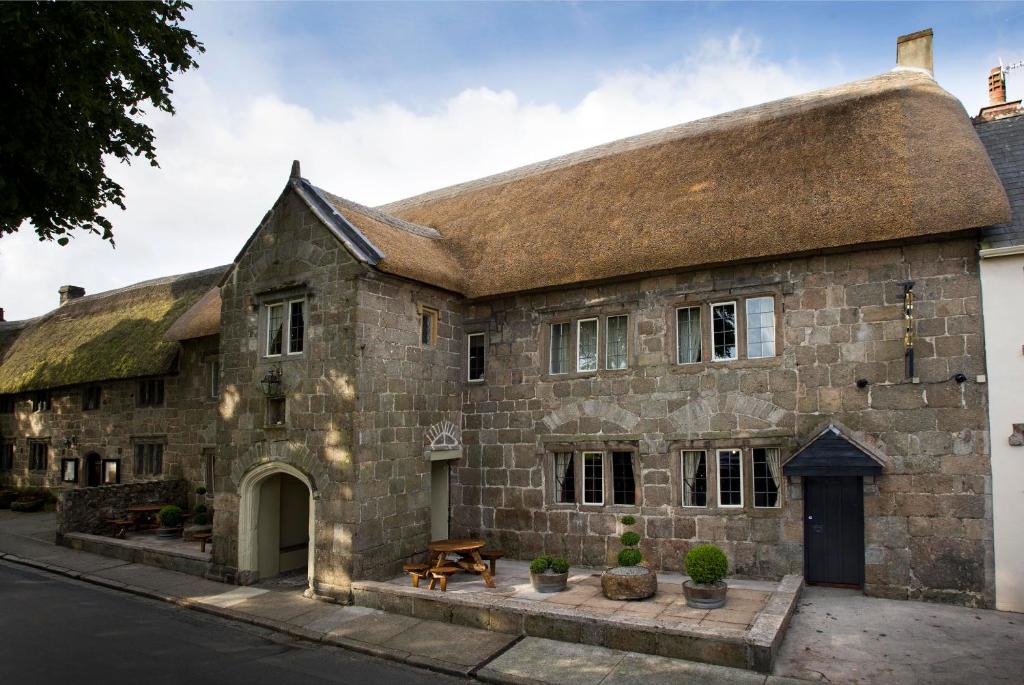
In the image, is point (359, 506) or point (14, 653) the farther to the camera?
point (359, 506)

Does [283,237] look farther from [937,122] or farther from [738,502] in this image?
[937,122]

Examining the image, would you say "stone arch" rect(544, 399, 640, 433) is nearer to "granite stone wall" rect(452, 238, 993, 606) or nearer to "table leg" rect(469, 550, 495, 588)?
"granite stone wall" rect(452, 238, 993, 606)

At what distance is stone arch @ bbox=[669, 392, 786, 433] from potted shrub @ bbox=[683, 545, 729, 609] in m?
3.06

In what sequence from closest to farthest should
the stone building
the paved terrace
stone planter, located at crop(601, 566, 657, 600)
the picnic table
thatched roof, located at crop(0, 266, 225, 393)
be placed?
1. the paved terrace
2. stone planter, located at crop(601, 566, 657, 600)
3. the stone building
4. the picnic table
5. thatched roof, located at crop(0, 266, 225, 393)

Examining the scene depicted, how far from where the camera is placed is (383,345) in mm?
14852

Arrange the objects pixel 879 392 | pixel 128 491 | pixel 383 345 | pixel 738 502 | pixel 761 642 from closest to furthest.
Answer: pixel 761 642 → pixel 879 392 → pixel 738 502 → pixel 383 345 → pixel 128 491

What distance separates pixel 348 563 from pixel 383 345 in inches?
182

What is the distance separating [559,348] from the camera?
1622cm

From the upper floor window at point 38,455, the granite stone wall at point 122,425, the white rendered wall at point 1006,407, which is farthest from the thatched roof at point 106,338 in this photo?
the white rendered wall at point 1006,407

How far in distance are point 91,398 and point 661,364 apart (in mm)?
23612

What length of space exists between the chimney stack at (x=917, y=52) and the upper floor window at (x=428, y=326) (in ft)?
42.4

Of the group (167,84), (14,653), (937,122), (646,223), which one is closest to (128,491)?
(14,653)

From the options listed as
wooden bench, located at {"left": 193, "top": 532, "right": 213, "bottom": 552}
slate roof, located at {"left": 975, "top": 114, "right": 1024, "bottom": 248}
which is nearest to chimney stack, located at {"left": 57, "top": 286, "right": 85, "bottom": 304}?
wooden bench, located at {"left": 193, "top": 532, "right": 213, "bottom": 552}

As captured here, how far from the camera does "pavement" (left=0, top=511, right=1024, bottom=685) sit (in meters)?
9.30
